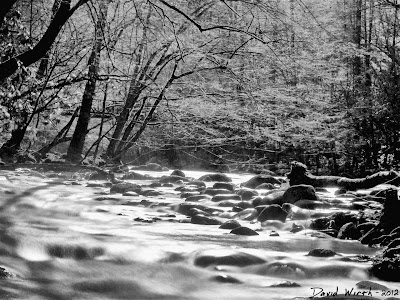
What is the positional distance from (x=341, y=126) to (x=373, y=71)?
5.19 feet

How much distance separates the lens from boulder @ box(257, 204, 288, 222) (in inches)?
181

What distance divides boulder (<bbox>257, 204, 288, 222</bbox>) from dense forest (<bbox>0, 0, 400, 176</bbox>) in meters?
0.60

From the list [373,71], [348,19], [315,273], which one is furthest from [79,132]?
[348,19]

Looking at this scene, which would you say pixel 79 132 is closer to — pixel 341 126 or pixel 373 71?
pixel 341 126

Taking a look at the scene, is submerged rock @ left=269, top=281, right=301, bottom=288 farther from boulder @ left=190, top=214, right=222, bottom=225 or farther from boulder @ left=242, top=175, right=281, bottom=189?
boulder @ left=242, top=175, right=281, bottom=189

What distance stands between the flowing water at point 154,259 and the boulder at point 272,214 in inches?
5.8

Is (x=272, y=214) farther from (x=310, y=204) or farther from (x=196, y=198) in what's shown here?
(x=196, y=198)

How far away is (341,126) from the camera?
37.1 feet

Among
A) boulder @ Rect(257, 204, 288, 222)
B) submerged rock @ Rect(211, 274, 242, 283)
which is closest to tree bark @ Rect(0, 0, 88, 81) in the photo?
submerged rock @ Rect(211, 274, 242, 283)

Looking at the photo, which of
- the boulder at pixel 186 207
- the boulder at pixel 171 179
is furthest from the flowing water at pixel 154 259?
the boulder at pixel 171 179

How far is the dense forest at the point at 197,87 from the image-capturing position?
392 centimetres

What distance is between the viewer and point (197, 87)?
192 inches

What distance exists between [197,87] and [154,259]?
2422mm

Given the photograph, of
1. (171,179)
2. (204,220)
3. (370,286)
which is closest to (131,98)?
(171,179)
